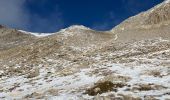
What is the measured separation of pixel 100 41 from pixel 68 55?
10291mm

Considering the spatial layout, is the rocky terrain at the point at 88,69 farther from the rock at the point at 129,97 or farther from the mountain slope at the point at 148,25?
the mountain slope at the point at 148,25

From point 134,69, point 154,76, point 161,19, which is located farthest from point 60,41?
point 154,76

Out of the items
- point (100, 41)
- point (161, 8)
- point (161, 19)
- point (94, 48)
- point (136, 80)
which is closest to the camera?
point (136, 80)

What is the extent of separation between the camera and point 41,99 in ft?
→ 68.6

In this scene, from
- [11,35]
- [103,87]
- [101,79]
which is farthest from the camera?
[11,35]

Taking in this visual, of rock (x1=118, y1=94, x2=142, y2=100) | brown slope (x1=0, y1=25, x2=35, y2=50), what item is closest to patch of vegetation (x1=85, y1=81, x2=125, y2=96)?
rock (x1=118, y1=94, x2=142, y2=100)

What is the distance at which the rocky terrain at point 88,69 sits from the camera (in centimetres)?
2103

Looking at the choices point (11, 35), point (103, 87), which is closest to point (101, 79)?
point (103, 87)

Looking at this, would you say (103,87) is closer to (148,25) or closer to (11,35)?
A: (148,25)

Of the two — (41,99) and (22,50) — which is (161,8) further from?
(41,99)

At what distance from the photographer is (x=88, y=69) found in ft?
94.6

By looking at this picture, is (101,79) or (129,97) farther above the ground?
(101,79)

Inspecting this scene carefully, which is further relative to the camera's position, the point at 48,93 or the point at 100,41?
the point at 100,41

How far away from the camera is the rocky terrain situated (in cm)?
2103
